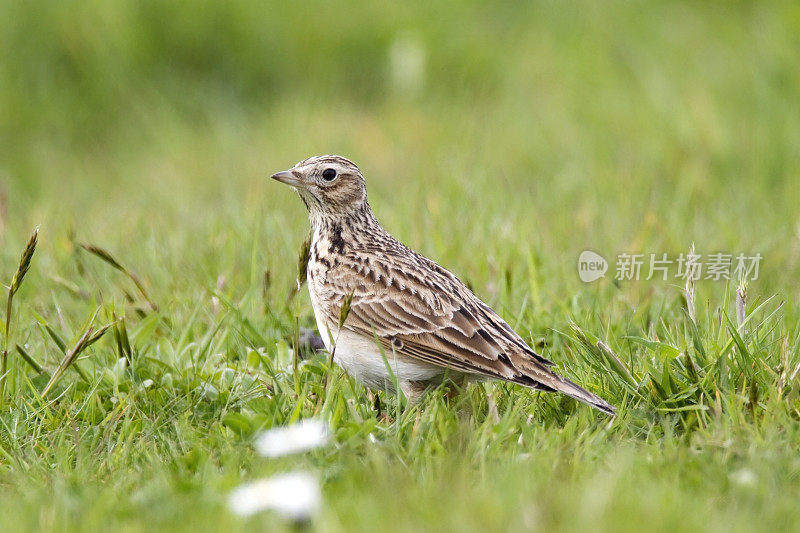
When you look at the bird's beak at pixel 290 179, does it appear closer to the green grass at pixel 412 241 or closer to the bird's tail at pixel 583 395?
the green grass at pixel 412 241

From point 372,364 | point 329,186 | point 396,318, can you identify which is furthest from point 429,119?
point 372,364

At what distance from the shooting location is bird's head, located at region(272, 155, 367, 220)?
16.9ft

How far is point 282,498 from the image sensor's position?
121 inches

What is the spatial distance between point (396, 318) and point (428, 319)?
5.2 inches

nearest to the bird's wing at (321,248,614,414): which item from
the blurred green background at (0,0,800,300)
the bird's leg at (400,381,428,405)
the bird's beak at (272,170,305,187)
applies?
the bird's leg at (400,381,428,405)

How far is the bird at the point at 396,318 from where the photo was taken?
14.0 feet

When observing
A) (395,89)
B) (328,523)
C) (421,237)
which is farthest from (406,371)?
(395,89)

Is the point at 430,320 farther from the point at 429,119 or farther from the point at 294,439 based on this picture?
the point at 429,119

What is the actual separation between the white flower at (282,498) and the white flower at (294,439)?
21cm

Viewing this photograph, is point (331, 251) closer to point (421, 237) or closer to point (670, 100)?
point (421, 237)

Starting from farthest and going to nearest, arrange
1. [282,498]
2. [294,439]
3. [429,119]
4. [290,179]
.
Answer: [429,119] → [290,179] → [294,439] → [282,498]

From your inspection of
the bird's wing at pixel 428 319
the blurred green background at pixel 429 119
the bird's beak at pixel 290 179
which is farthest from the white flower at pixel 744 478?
the blurred green background at pixel 429 119

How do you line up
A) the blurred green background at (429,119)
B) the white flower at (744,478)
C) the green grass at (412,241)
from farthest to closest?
the blurred green background at (429,119) → the green grass at (412,241) → the white flower at (744,478)

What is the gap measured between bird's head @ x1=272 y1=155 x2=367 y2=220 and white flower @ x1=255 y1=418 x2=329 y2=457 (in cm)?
147
